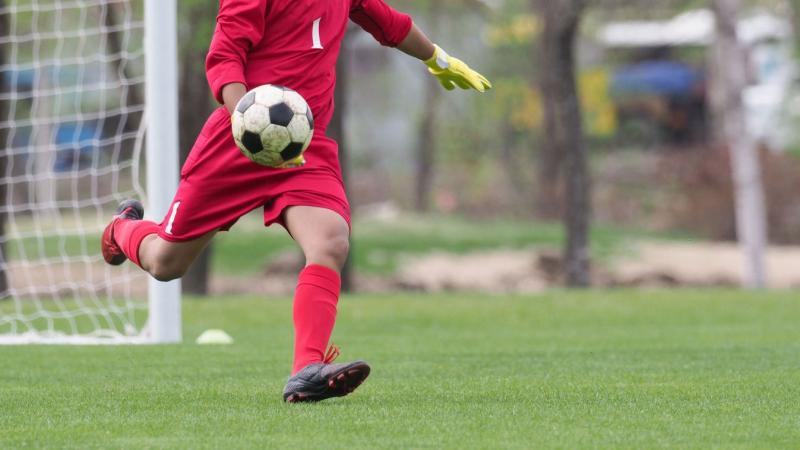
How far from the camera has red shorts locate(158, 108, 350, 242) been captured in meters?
5.68

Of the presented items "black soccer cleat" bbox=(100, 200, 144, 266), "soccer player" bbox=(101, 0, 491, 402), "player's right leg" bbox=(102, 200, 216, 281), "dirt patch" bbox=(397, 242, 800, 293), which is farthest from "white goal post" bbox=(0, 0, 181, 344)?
"dirt patch" bbox=(397, 242, 800, 293)

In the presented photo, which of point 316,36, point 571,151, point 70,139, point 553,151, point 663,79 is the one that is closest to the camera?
point 316,36

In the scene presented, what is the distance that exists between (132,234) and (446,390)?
1563 mm

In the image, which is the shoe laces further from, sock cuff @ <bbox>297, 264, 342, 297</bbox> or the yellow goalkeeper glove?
the yellow goalkeeper glove

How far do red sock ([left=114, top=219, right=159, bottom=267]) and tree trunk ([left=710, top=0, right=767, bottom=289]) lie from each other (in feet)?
42.8

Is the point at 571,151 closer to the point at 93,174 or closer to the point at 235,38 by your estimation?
the point at 93,174

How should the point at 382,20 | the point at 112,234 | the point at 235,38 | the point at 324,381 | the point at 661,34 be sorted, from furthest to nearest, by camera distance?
1. the point at 661,34
2. the point at 112,234
3. the point at 382,20
4. the point at 235,38
5. the point at 324,381

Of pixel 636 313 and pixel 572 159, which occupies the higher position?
pixel 572 159

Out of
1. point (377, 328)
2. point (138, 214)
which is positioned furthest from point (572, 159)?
point (138, 214)

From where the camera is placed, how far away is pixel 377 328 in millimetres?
11219

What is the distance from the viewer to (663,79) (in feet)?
128

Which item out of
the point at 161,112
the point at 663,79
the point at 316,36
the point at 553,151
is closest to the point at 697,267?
the point at 553,151

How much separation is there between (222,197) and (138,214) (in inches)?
52.0

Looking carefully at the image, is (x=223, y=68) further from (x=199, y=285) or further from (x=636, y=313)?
(x=199, y=285)
